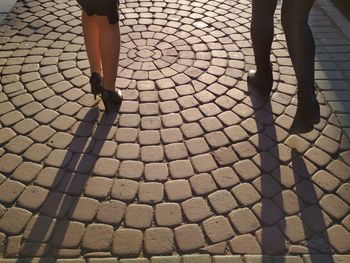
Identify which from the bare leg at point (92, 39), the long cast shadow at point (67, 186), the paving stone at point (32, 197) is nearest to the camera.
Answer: the long cast shadow at point (67, 186)

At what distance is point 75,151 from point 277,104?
5.71 ft

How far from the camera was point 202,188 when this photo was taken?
251 centimetres

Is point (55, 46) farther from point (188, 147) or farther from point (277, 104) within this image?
point (277, 104)

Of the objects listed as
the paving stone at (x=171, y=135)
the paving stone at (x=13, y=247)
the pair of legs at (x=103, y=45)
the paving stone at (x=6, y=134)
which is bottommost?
the paving stone at (x=13, y=247)

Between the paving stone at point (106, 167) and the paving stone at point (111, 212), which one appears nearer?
the paving stone at point (111, 212)

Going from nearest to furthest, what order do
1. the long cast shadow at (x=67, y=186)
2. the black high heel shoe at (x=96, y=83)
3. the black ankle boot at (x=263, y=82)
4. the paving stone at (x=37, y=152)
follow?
the long cast shadow at (x=67, y=186) → the paving stone at (x=37, y=152) → the black high heel shoe at (x=96, y=83) → the black ankle boot at (x=263, y=82)

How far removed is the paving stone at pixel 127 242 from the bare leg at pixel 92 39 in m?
1.53

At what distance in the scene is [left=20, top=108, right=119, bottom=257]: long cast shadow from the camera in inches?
86.7

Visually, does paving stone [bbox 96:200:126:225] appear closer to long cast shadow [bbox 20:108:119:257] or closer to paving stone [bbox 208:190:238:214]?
long cast shadow [bbox 20:108:119:257]

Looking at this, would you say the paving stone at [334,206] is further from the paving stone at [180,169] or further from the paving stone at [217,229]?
the paving stone at [180,169]

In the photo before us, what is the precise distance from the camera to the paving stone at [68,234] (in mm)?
2195

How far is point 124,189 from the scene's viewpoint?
2514 millimetres

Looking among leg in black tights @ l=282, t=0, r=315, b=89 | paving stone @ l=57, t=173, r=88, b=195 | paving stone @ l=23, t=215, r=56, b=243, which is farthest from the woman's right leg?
paving stone @ l=23, t=215, r=56, b=243

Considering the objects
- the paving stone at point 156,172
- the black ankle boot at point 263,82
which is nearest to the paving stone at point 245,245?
the paving stone at point 156,172
